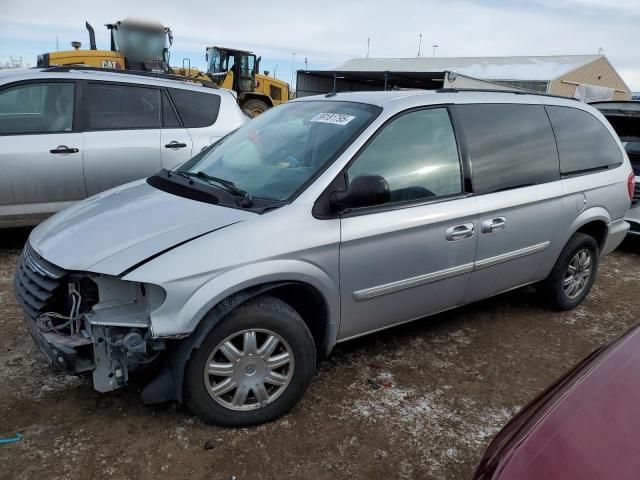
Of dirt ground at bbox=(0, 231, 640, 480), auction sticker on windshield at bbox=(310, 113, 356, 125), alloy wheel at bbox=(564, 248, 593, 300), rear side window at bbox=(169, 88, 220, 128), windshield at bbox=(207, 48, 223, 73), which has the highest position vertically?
windshield at bbox=(207, 48, 223, 73)

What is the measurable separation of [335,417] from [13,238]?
4421 mm

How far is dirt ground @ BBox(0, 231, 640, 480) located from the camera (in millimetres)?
2424

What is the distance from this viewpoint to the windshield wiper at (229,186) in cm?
273

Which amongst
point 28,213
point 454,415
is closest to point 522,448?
point 454,415

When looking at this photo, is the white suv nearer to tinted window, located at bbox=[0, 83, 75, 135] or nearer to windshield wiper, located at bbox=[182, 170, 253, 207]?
tinted window, located at bbox=[0, 83, 75, 135]

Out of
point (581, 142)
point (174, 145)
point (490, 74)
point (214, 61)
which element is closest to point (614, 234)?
point (581, 142)

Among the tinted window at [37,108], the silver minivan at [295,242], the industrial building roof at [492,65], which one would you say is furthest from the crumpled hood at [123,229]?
the industrial building roof at [492,65]

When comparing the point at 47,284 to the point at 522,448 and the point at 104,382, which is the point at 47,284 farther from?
the point at 522,448

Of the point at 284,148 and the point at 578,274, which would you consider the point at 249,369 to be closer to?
the point at 284,148

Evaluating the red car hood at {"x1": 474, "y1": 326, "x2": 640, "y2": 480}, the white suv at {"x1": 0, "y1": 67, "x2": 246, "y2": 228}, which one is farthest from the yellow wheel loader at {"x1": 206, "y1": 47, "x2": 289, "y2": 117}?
the red car hood at {"x1": 474, "y1": 326, "x2": 640, "y2": 480}

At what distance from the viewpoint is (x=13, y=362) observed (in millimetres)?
3176

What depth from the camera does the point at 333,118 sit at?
3.21 metres

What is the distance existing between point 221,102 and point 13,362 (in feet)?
12.2

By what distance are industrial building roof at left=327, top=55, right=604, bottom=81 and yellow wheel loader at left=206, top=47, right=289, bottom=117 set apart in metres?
9.81
